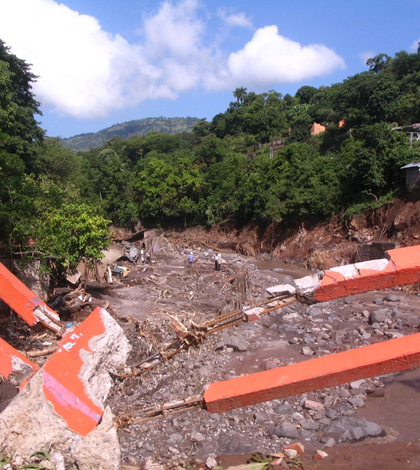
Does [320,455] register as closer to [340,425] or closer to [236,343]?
[340,425]

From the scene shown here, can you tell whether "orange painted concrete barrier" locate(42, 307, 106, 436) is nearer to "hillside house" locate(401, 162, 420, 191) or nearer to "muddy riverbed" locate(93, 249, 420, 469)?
"muddy riverbed" locate(93, 249, 420, 469)

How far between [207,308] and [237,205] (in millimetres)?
18706

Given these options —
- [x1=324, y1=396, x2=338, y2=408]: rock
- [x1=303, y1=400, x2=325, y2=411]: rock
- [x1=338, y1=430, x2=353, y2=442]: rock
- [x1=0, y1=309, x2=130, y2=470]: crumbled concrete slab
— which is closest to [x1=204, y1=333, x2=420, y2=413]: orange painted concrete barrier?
[x1=0, y1=309, x2=130, y2=470]: crumbled concrete slab

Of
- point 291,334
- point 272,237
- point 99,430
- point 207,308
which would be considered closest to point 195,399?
point 99,430

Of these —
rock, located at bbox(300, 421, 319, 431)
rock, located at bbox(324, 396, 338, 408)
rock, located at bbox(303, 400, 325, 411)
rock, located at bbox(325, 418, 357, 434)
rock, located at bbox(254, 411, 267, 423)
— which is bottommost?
rock, located at bbox(324, 396, 338, 408)

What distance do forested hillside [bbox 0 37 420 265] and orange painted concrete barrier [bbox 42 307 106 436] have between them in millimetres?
6117

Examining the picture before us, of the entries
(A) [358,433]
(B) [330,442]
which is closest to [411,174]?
(A) [358,433]

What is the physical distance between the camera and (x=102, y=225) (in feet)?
41.2

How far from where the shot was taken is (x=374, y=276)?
3826 millimetres

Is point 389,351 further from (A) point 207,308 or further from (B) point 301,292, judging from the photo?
(A) point 207,308

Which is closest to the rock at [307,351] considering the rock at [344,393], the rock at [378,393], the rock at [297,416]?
the rock at [344,393]

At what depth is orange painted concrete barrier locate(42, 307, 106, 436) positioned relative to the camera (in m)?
3.28

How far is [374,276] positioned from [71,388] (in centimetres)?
283

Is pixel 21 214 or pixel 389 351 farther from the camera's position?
pixel 21 214
